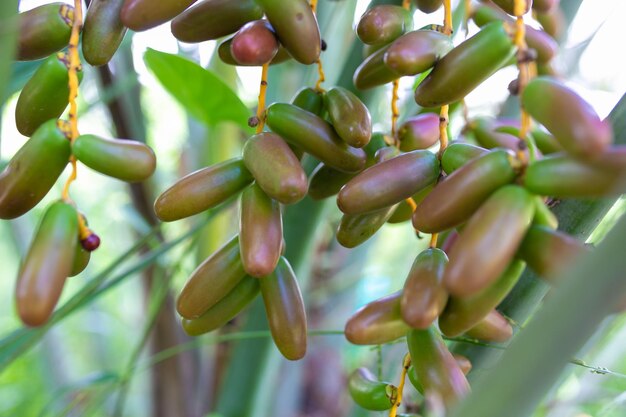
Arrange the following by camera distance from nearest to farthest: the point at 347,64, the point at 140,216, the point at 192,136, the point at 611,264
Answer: the point at 611,264 → the point at 347,64 → the point at 140,216 → the point at 192,136

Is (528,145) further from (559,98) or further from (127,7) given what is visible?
(127,7)

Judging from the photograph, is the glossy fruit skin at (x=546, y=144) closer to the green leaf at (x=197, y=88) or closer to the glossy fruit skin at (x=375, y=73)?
the glossy fruit skin at (x=375, y=73)

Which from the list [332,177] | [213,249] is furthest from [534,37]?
[213,249]

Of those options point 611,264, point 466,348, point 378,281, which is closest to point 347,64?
point 466,348

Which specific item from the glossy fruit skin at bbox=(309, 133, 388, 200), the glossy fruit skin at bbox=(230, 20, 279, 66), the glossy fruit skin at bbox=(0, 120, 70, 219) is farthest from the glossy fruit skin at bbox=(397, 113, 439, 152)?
the glossy fruit skin at bbox=(0, 120, 70, 219)

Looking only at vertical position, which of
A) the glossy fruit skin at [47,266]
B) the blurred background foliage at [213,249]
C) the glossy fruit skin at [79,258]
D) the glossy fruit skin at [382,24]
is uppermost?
the glossy fruit skin at [382,24]

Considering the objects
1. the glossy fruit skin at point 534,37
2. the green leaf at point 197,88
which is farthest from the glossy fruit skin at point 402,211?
the green leaf at point 197,88
